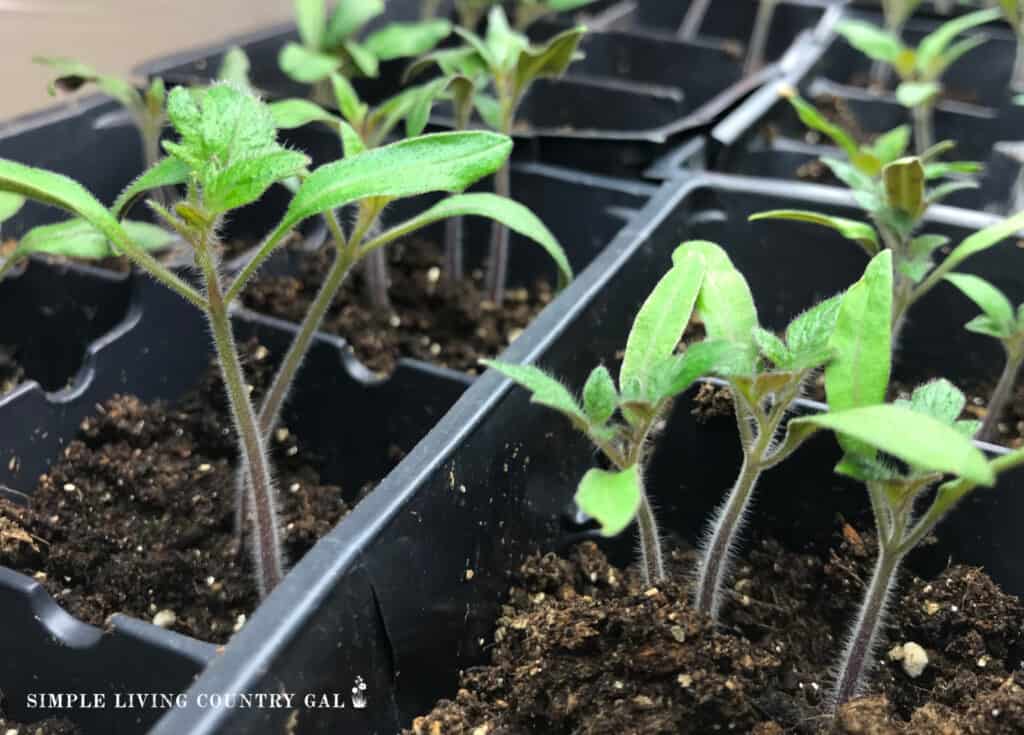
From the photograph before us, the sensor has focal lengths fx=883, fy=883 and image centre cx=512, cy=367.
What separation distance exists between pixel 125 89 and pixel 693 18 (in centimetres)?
160

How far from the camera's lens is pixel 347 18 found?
1339 millimetres

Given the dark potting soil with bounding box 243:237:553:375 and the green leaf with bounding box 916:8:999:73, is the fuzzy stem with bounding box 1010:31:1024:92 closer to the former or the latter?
the green leaf with bounding box 916:8:999:73

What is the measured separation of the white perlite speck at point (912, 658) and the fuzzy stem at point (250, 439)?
0.55m

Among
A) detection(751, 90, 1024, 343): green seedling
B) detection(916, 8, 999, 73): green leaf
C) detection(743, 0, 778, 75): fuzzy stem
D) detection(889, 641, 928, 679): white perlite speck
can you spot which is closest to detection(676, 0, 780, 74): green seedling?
detection(743, 0, 778, 75): fuzzy stem

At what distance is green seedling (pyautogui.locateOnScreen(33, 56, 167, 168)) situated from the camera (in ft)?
3.59

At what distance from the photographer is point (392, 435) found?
3.46ft

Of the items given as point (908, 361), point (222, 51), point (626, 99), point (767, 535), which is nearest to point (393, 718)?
point (767, 535)

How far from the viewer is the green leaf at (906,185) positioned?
0.86m

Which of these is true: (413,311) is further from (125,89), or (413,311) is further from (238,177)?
(238,177)

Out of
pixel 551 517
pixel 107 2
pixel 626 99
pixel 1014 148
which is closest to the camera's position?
pixel 551 517

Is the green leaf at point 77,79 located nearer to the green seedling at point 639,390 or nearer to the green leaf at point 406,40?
the green leaf at point 406,40

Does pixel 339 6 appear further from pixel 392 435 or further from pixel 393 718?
pixel 393 718

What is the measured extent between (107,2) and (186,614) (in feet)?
4.17

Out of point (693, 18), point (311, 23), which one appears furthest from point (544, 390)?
point (693, 18)
